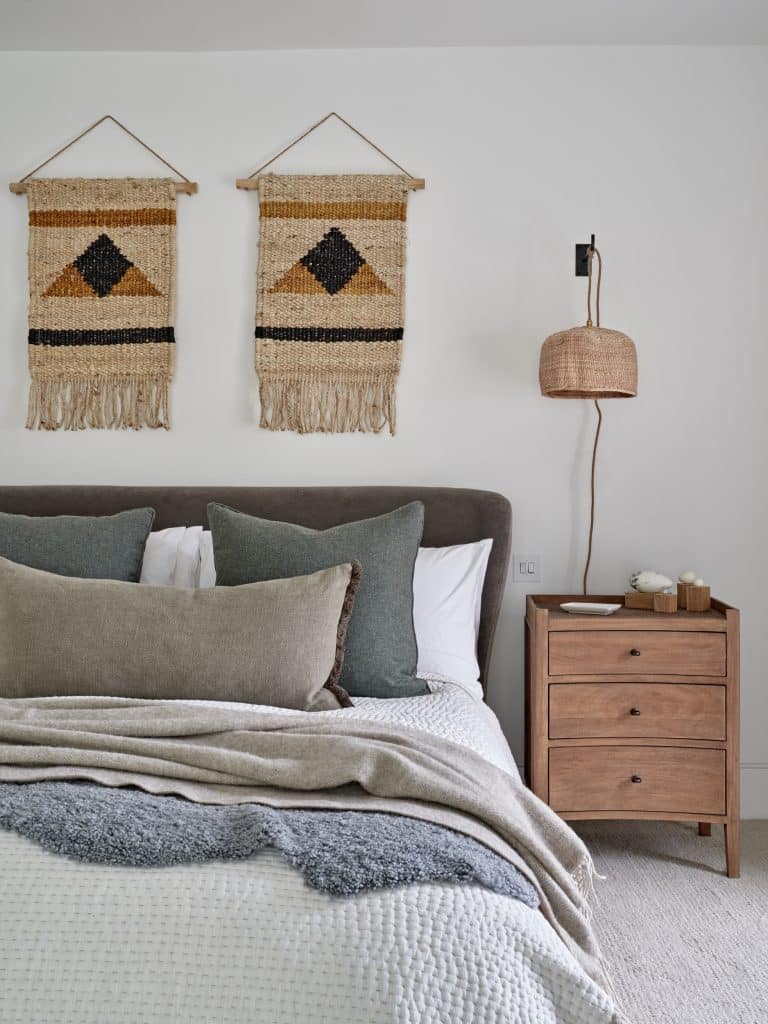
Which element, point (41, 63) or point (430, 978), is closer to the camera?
point (430, 978)

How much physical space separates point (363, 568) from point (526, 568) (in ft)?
2.92

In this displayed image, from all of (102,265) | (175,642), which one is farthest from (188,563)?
(102,265)

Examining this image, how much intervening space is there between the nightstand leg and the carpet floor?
0.08 ft

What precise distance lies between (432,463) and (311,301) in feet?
2.32

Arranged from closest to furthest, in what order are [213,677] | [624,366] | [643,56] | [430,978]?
[430,978]
[213,677]
[624,366]
[643,56]

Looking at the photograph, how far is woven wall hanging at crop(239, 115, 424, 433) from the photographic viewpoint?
3066mm

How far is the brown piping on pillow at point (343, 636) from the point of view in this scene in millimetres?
2179

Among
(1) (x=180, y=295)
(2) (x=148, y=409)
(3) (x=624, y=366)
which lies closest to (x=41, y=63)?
(1) (x=180, y=295)

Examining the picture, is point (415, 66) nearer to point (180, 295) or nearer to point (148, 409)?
point (180, 295)

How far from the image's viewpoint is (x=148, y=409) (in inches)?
122

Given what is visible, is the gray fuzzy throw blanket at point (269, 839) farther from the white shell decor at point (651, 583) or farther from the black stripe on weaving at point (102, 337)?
the black stripe on weaving at point (102, 337)

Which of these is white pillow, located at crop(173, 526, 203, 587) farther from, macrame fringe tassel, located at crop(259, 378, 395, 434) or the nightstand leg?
the nightstand leg

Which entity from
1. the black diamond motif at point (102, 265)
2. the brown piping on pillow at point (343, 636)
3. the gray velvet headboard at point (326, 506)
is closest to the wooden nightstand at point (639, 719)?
the gray velvet headboard at point (326, 506)

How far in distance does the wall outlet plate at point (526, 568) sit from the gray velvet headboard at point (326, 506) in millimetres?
177
